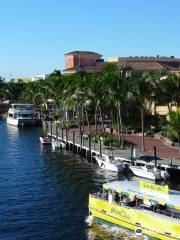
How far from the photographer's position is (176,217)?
146 ft

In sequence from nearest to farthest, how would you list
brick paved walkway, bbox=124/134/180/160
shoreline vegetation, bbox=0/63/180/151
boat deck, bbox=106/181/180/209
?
boat deck, bbox=106/181/180/209 < brick paved walkway, bbox=124/134/180/160 < shoreline vegetation, bbox=0/63/180/151

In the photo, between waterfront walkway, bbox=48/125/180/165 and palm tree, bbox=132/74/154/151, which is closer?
waterfront walkway, bbox=48/125/180/165

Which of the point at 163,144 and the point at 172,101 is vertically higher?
the point at 172,101

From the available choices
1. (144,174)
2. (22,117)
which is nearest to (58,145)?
(144,174)

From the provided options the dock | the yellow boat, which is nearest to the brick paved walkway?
the dock

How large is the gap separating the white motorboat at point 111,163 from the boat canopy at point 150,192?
2213 centimetres

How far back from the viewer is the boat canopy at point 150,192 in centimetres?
4572

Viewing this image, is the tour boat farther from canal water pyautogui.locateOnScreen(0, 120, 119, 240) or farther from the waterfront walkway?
the waterfront walkway

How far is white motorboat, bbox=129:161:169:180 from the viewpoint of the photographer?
223 feet

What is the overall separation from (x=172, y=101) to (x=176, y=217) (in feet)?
202

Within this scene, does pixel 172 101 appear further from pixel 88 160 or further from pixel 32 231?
pixel 32 231

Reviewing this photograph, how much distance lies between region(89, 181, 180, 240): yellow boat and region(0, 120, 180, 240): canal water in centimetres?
249

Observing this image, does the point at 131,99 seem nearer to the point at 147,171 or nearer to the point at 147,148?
the point at 147,148

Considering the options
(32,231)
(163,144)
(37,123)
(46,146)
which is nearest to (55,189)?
(32,231)
